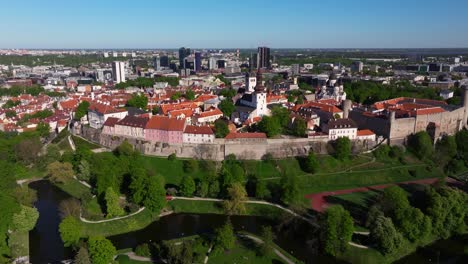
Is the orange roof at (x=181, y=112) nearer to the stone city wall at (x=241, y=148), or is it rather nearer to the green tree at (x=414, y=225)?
the stone city wall at (x=241, y=148)

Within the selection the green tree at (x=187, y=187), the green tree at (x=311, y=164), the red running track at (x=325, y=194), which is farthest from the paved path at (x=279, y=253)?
the green tree at (x=311, y=164)

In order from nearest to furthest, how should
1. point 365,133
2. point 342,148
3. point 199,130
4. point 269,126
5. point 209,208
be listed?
point 209,208
point 342,148
point 199,130
point 269,126
point 365,133

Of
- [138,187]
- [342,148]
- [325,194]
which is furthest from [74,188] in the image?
[342,148]

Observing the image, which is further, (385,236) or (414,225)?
(414,225)

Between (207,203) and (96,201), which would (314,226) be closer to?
(207,203)

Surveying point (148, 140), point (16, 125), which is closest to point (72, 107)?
point (16, 125)

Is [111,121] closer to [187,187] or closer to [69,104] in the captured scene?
[187,187]
